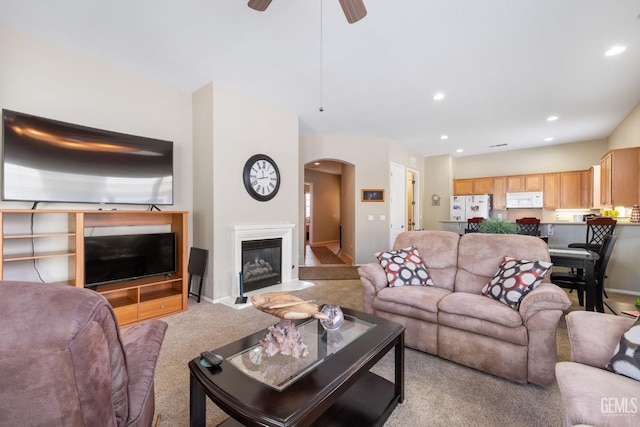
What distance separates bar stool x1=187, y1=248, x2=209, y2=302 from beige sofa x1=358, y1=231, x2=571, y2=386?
210 cm

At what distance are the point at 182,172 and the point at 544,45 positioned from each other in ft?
14.6

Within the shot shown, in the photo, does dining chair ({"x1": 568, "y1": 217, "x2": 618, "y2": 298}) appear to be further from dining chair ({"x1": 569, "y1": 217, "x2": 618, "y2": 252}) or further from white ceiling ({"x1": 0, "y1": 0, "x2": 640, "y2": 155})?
white ceiling ({"x1": 0, "y1": 0, "x2": 640, "y2": 155})

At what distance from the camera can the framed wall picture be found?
6145mm

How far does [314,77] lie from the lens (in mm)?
3416

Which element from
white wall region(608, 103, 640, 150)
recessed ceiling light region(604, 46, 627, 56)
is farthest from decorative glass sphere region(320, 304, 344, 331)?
white wall region(608, 103, 640, 150)

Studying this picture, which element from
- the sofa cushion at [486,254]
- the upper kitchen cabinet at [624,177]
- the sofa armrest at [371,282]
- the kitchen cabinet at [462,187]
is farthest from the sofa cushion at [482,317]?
the kitchen cabinet at [462,187]

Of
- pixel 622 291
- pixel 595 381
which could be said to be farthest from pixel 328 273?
pixel 622 291

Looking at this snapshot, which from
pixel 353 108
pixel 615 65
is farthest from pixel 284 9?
pixel 615 65

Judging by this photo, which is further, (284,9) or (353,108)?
(353,108)

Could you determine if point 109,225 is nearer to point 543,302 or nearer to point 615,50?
point 543,302

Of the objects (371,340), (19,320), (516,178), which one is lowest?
(371,340)

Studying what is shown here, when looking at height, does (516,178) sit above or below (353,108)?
below

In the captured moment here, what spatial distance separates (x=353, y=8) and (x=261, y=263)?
3302 millimetres

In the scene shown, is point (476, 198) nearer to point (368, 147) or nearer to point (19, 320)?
point (368, 147)
